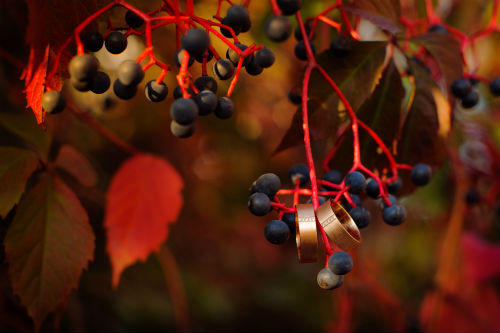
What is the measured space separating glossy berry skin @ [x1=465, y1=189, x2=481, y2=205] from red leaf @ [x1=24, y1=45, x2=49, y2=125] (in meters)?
1.13

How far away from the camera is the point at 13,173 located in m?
0.72

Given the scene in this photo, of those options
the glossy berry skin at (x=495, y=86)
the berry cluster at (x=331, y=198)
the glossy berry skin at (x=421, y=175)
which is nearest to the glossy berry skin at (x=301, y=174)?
the berry cluster at (x=331, y=198)

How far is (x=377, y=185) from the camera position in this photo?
0.64m

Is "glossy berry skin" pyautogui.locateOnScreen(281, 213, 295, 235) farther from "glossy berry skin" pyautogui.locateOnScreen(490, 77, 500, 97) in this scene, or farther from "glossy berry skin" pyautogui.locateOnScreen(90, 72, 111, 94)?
"glossy berry skin" pyautogui.locateOnScreen(490, 77, 500, 97)

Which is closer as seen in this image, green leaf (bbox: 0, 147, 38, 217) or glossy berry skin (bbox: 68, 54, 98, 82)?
glossy berry skin (bbox: 68, 54, 98, 82)

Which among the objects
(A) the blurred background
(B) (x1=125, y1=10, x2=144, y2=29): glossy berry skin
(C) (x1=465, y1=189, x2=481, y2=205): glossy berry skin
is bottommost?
(A) the blurred background

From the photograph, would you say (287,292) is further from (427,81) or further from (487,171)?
(427,81)

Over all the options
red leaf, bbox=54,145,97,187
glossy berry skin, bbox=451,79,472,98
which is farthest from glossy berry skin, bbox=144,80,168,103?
glossy berry skin, bbox=451,79,472,98

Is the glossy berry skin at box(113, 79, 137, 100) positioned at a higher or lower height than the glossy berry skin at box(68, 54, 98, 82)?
lower

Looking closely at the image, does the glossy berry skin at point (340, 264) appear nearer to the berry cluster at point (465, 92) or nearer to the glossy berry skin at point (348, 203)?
the glossy berry skin at point (348, 203)

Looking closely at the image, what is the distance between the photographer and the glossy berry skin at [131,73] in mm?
489

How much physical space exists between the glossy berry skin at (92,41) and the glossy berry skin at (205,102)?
0.54 ft

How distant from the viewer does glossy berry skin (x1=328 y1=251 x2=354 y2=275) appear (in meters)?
0.48

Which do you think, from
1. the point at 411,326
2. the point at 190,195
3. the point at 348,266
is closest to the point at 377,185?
the point at 348,266
